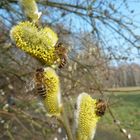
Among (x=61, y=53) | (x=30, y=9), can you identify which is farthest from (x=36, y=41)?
(x=30, y=9)

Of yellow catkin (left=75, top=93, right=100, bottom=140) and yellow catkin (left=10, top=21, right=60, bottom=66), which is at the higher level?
yellow catkin (left=10, top=21, right=60, bottom=66)

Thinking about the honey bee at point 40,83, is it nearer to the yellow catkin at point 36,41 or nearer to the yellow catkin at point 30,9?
the yellow catkin at point 36,41

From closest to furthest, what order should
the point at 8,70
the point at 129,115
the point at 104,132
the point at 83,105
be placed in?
1. the point at 83,105
2. the point at 8,70
3. the point at 104,132
4. the point at 129,115

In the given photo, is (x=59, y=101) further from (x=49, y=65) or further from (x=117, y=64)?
(x=117, y=64)

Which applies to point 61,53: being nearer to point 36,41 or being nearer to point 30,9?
point 36,41

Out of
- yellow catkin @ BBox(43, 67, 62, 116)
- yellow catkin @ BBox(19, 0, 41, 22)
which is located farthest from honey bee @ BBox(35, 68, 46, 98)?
yellow catkin @ BBox(19, 0, 41, 22)

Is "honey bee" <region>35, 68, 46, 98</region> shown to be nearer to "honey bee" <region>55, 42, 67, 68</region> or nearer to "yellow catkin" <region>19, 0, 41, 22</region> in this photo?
"honey bee" <region>55, 42, 67, 68</region>

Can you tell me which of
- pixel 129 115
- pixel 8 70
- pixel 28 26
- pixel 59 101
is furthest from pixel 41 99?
pixel 129 115
